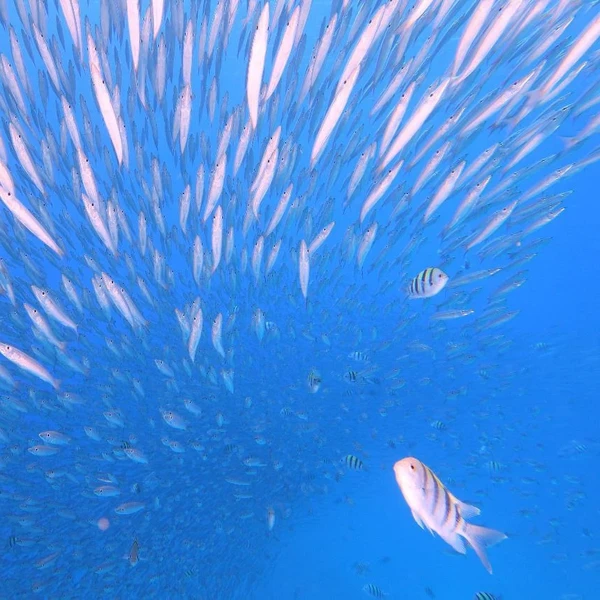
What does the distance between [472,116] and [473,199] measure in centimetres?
99

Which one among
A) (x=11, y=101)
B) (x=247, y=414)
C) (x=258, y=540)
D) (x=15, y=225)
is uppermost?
(x=11, y=101)

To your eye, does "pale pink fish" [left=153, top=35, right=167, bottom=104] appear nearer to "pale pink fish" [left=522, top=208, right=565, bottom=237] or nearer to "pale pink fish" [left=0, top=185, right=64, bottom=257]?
"pale pink fish" [left=0, top=185, right=64, bottom=257]

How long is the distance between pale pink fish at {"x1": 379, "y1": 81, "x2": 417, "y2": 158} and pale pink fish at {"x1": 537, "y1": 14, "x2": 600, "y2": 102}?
140cm

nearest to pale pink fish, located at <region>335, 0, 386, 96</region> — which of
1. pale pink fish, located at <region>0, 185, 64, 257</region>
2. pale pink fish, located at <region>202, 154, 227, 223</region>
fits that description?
pale pink fish, located at <region>202, 154, 227, 223</region>

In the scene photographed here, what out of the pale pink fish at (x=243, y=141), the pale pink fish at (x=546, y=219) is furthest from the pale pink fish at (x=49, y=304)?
the pale pink fish at (x=546, y=219)

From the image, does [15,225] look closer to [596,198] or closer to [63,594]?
[63,594]

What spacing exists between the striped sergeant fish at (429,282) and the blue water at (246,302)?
489mm

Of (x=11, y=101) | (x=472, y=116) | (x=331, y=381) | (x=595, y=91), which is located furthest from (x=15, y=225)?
(x=331, y=381)

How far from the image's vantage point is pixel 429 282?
4.56 meters

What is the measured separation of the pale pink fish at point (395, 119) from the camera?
3911mm

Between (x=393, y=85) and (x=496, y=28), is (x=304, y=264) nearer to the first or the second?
(x=393, y=85)

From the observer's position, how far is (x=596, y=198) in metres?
18.9

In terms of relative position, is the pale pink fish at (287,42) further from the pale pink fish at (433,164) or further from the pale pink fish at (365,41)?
the pale pink fish at (433,164)


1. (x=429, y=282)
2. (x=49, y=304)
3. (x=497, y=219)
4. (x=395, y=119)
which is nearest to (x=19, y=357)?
(x=49, y=304)
